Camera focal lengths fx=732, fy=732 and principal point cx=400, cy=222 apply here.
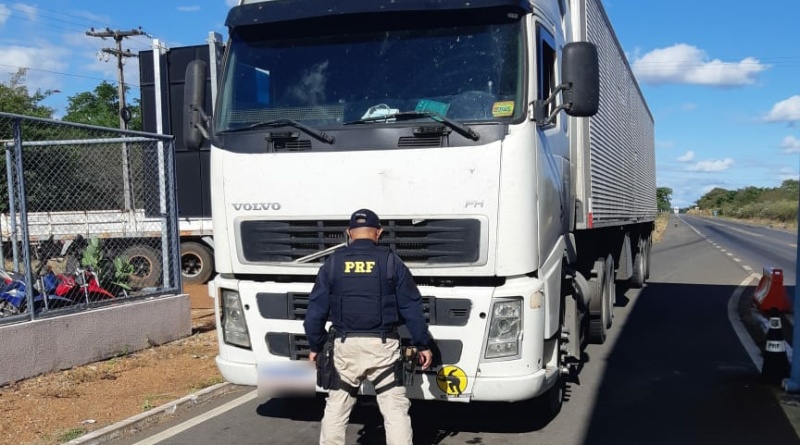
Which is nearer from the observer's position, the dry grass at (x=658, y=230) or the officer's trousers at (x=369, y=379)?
the officer's trousers at (x=369, y=379)

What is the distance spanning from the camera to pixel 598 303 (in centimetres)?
834

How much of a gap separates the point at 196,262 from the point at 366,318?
11342mm

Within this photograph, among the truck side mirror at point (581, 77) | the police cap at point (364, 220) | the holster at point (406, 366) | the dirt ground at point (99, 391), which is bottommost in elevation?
the dirt ground at point (99, 391)

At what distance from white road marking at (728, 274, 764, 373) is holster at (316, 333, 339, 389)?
204 inches

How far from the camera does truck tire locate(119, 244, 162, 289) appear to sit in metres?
9.52

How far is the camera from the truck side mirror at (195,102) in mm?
5398

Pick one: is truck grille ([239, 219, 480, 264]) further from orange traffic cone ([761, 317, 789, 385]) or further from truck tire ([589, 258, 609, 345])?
truck tire ([589, 258, 609, 345])

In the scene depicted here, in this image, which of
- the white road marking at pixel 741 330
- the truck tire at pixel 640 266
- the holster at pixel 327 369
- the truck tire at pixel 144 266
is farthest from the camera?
the truck tire at pixel 640 266

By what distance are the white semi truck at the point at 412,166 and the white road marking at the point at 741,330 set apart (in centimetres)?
381

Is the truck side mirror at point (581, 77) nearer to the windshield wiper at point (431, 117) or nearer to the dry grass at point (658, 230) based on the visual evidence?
the windshield wiper at point (431, 117)

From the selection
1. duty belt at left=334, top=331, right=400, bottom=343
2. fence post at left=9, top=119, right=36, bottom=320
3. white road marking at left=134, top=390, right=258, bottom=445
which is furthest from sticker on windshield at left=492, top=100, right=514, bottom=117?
fence post at left=9, top=119, right=36, bottom=320

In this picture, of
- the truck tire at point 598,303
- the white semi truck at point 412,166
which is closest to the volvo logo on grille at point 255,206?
the white semi truck at point 412,166

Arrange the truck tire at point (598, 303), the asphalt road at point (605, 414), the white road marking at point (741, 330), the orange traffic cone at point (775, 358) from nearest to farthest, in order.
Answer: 1. the asphalt road at point (605, 414)
2. the orange traffic cone at point (775, 358)
3. the white road marking at point (741, 330)
4. the truck tire at point (598, 303)

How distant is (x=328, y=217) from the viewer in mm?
4793
